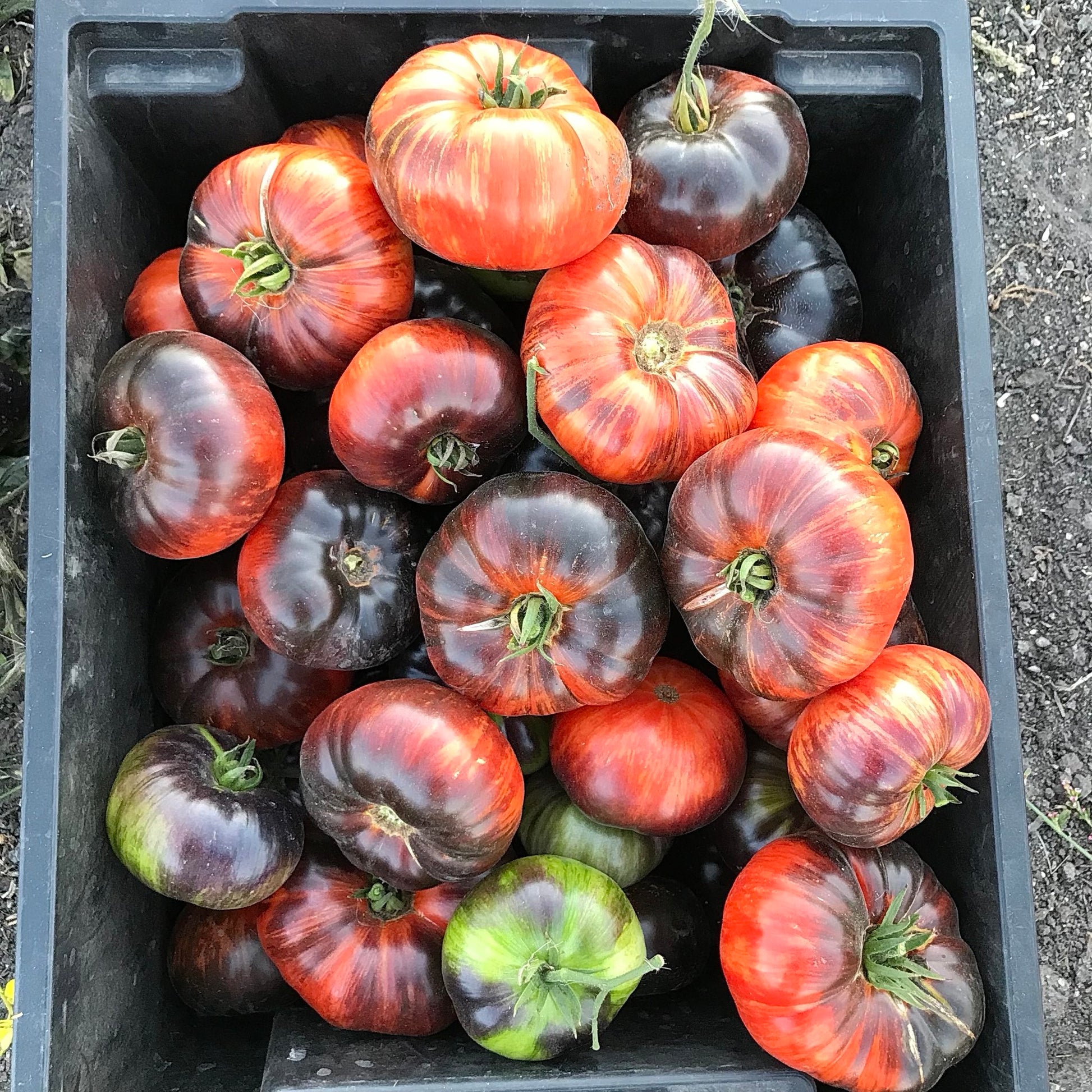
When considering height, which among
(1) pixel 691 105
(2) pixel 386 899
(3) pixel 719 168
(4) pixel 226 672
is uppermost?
(1) pixel 691 105

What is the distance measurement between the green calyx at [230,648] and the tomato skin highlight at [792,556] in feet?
2.48

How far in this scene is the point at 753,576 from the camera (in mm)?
1295

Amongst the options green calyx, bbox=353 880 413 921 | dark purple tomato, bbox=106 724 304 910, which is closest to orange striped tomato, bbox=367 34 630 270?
dark purple tomato, bbox=106 724 304 910

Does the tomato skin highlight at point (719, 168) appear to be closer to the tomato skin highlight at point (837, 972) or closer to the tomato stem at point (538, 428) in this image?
the tomato stem at point (538, 428)

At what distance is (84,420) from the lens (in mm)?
1494

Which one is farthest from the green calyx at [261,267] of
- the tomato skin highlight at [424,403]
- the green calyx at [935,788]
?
the green calyx at [935,788]

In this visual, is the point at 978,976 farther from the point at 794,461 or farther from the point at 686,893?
the point at 794,461

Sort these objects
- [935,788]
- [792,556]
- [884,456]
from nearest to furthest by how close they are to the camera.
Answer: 1. [792,556]
2. [935,788]
3. [884,456]

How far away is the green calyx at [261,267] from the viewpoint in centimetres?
142

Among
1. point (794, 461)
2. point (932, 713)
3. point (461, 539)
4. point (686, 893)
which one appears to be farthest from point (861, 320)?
point (686, 893)

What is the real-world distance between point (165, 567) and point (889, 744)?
4.18ft

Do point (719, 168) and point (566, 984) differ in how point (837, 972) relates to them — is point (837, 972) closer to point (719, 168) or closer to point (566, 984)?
point (566, 984)

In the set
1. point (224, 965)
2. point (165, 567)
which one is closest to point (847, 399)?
point (165, 567)

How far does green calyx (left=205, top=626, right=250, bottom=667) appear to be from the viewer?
5.36 ft
